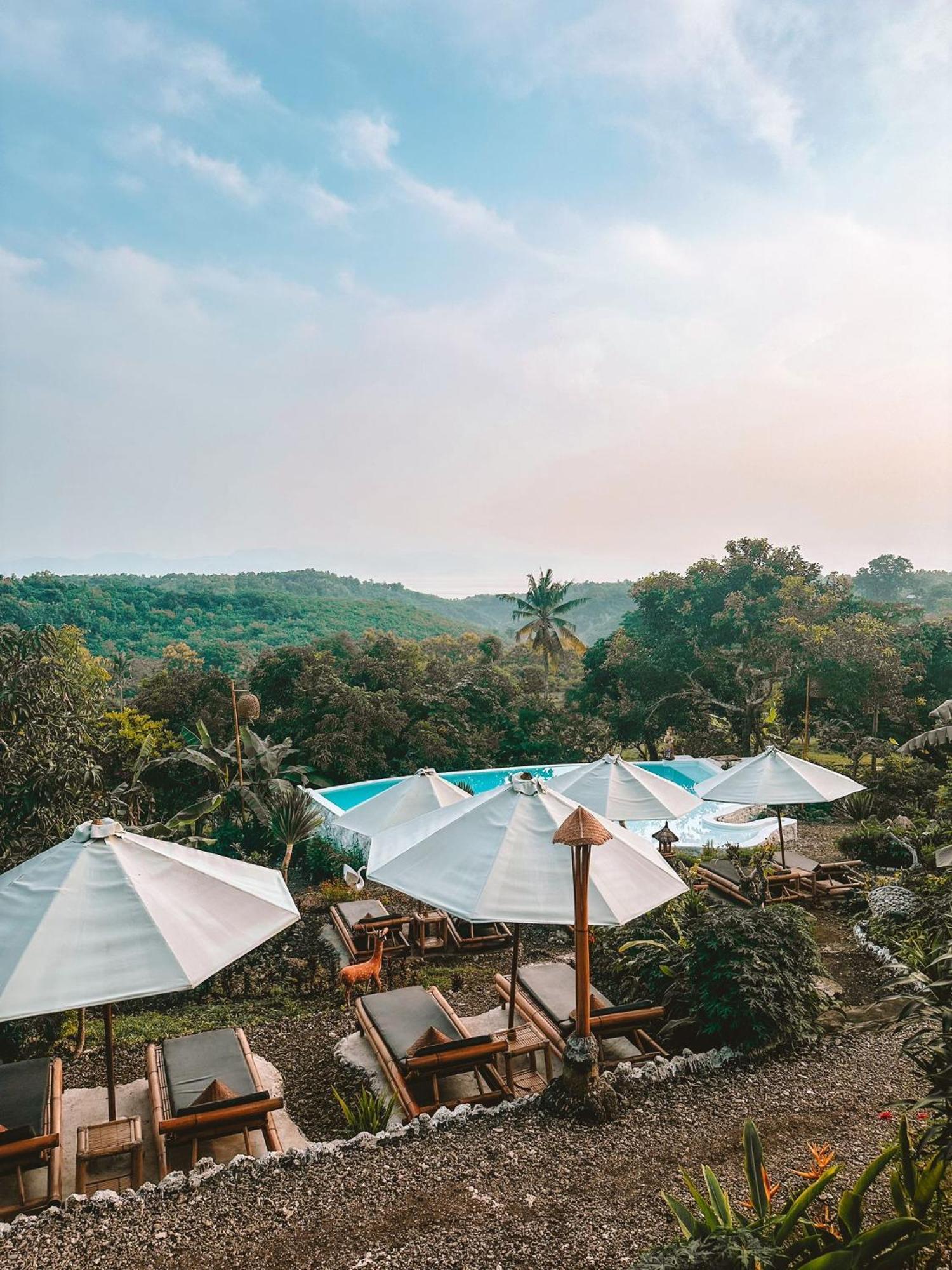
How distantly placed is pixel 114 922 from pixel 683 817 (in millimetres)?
8650

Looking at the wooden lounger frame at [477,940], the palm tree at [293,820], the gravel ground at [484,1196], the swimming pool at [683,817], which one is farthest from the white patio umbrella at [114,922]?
the palm tree at [293,820]

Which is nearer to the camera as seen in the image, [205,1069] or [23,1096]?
[23,1096]

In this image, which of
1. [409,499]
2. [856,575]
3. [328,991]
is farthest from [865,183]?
[856,575]

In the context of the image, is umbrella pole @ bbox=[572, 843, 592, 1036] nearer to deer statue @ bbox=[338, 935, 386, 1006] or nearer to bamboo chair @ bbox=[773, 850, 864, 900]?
deer statue @ bbox=[338, 935, 386, 1006]

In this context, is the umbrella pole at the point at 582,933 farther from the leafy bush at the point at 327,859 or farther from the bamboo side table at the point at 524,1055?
the leafy bush at the point at 327,859

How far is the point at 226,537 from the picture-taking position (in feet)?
272

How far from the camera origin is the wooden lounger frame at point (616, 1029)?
18.0ft

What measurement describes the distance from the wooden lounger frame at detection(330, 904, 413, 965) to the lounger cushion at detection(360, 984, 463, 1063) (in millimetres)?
2585

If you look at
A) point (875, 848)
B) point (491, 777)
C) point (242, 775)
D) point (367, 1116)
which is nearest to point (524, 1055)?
point (367, 1116)

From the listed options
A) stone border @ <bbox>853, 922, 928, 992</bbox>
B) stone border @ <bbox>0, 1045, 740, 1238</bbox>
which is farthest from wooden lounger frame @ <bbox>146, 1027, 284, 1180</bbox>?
stone border @ <bbox>853, 922, 928, 992</bbox>

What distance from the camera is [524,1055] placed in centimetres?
585

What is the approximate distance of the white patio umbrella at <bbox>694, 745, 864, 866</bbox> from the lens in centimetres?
959

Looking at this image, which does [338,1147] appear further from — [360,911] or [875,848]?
[875,848]

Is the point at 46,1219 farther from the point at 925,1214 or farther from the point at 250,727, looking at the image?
the point at 250,727
